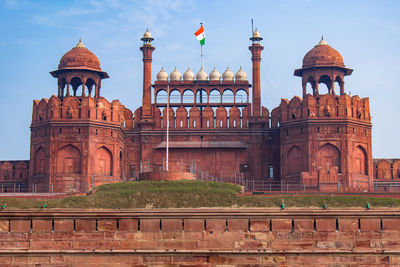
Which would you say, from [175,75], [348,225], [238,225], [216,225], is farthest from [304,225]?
[175,75]

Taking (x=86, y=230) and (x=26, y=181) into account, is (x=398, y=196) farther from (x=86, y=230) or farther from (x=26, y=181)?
(x=26, y=181)

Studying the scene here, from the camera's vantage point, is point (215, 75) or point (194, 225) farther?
point (215, 75)

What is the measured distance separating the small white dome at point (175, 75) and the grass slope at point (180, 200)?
17.4 m

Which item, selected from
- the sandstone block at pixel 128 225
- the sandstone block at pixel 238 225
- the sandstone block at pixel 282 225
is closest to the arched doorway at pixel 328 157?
the sandstone block at pixel 282 225

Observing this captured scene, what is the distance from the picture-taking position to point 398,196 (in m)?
46.1

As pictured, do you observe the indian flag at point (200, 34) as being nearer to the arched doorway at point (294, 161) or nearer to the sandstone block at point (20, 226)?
the arched doorway at point (294, 161)

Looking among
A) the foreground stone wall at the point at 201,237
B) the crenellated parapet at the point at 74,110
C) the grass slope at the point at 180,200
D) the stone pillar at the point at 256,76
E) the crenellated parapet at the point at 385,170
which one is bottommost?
the foreground stone wall at the point at 201,237

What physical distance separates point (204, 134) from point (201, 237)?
66.5 feet

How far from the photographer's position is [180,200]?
1718 inches

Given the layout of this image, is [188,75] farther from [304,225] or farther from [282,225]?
[304,225]

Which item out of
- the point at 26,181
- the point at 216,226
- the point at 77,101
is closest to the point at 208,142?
the point at 77,101

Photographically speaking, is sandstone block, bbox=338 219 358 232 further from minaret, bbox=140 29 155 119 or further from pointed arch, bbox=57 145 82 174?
minaret, bbox=140 29 155 119

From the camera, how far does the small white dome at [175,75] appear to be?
2441 inches

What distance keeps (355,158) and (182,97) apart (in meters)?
15.1
